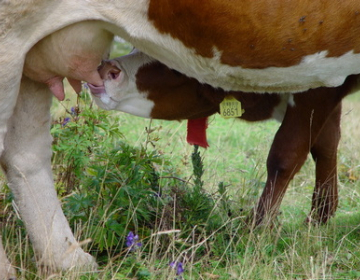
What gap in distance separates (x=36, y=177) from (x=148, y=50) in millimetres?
906

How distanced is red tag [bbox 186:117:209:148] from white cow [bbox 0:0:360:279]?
716 millimetres

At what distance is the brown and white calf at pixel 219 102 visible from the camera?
3.70 m

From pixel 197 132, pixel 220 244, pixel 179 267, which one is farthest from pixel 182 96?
pixel 179 267

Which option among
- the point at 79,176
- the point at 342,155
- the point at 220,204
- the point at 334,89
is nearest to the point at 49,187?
the point at 79,176

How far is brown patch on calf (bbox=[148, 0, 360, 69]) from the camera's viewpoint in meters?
2.91

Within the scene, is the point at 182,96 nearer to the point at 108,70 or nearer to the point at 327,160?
the point at 108,70

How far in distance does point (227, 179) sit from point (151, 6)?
2304 millimetres

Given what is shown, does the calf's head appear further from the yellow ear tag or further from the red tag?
the red tag

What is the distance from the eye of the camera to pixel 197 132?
4.07 meters

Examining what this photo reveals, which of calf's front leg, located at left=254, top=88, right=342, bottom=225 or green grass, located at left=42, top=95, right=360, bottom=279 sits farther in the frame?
calf's front leg, located at left=254, top=88, right=342, bottom=225

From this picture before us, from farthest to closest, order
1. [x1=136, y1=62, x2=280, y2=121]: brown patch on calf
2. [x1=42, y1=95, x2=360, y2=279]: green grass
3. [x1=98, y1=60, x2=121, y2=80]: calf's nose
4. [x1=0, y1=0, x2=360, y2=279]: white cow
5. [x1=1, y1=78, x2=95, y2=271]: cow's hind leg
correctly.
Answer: [x1=136, y1=62, x2=280, y2=121]: brown patch on calf, [x1=98, y1=60, x2=121, y2=80]: calf's nose, [x1=1, y1=78, x2=95, y2=271]: cow's hind leg, [x1=42, y1=95, x2=360, y2=279]: green grass, [x1=0, y1=0, x2=360, y2=279]: white cow

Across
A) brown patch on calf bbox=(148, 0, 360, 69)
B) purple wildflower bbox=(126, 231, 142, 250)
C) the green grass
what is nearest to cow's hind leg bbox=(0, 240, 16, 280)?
the green grass

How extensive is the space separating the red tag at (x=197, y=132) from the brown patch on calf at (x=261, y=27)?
99 centimetres

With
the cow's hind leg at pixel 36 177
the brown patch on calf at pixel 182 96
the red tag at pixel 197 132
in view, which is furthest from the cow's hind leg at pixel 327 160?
the cow's hind leg at pixel 36 177
